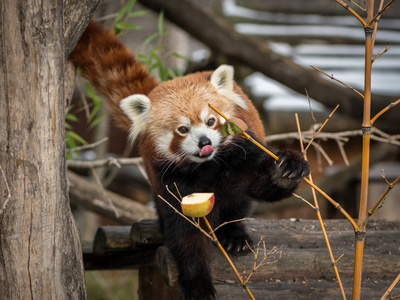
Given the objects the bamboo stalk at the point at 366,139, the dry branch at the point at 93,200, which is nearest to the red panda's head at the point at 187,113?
the bamboo stalk at the point at 366,139

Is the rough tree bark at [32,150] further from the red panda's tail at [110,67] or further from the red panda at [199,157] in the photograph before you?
the red panda's tail at [110,67]

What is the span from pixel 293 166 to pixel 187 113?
1.78 ft

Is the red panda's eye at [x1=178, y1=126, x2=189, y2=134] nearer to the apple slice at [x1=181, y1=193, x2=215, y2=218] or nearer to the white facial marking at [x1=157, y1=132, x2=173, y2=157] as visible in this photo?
the white facial marking at [x1=157, y1=132, x2=173, y2=157]

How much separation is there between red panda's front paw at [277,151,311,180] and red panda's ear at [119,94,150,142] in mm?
727

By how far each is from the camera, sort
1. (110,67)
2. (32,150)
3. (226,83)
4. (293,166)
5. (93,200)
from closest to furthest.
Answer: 1. (32,150)
2. (293,166)
3. (226,83)
4. (110,67)
5. (93,200)

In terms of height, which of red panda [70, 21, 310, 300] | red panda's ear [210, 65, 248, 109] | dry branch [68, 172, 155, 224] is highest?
red panda's ear [210, 65, 248, 109]

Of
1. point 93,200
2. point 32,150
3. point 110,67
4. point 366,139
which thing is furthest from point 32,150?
point 93,200

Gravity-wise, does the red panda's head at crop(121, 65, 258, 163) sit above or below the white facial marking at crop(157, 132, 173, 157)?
above

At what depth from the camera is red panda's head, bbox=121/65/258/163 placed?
2352 mm

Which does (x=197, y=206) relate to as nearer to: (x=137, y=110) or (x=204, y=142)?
(x=204, y=142)

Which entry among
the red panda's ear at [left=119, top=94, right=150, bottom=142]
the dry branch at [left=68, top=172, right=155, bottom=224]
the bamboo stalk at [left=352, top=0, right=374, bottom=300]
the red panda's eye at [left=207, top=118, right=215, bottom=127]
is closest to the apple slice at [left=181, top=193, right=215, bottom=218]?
the bamboo stalk at [left=352, top=0, right=374, bottom=300]

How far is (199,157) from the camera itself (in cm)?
233

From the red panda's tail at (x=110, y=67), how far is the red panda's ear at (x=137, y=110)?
0.13 meters

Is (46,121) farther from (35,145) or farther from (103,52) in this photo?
(103,52)
